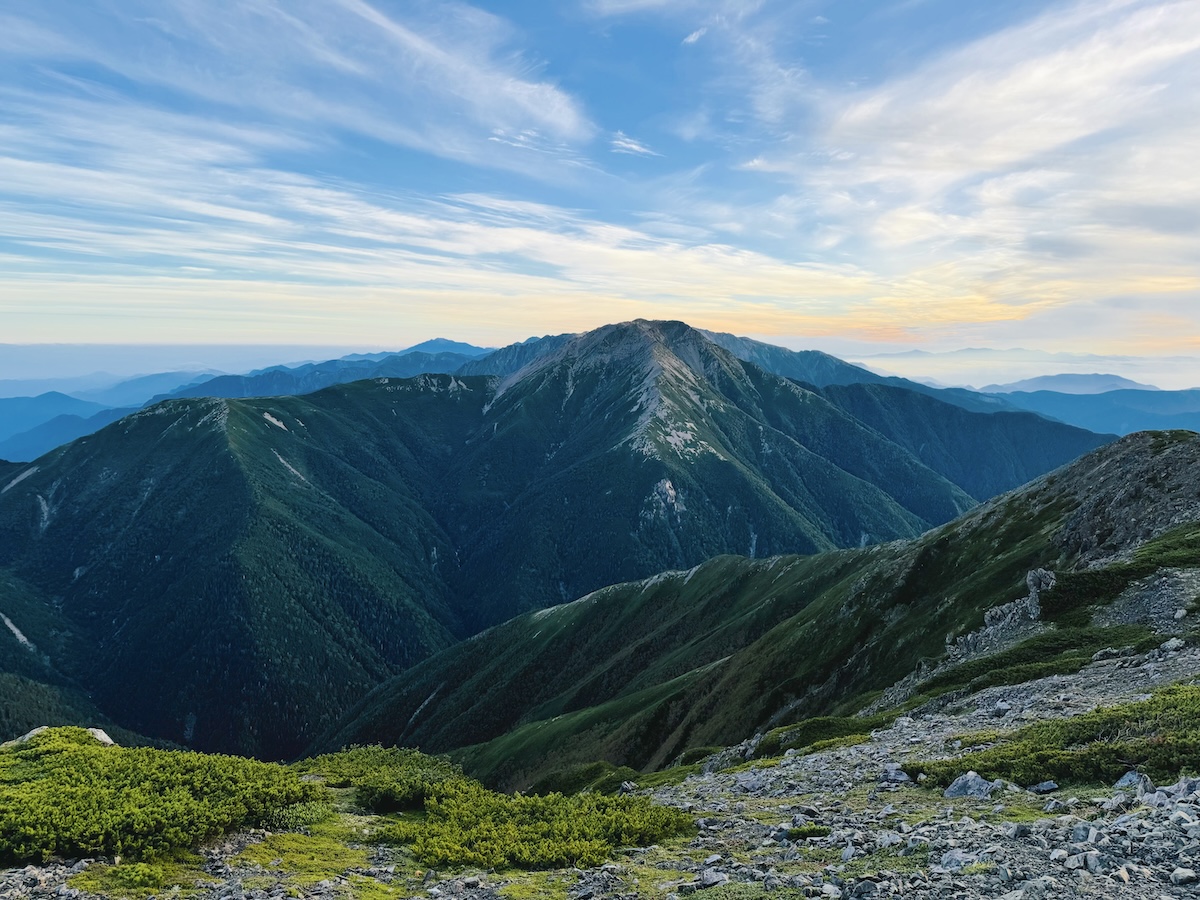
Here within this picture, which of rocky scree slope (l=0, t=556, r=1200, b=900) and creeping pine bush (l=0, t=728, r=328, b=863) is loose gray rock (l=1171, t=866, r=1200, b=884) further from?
creeping pine bush (l=0, t=728, r=328, b=863)

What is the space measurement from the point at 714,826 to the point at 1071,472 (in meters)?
98.4

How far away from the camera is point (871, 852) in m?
18.2

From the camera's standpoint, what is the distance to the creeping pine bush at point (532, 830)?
22.5 meters

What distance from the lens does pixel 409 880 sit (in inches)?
848

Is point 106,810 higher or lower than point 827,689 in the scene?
higher

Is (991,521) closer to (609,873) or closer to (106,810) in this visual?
(609,873)

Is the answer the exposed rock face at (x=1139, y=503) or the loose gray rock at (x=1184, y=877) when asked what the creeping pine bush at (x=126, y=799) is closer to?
the loose gray rock at (x=1184, y=877)

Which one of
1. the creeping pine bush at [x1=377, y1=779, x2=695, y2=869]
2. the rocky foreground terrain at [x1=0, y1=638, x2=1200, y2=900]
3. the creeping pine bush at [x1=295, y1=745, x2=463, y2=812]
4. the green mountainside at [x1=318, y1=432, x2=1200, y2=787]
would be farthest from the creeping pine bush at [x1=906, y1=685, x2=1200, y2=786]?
the creeping pine bush at [x1=295, y1=745, x2=463, y2=812]

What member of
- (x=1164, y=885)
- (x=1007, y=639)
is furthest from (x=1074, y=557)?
(x=1164, y=885)

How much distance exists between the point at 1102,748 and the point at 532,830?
20647mm

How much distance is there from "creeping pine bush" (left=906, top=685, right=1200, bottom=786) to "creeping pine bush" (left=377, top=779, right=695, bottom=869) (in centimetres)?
1164

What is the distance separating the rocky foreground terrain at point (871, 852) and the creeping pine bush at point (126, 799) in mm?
913

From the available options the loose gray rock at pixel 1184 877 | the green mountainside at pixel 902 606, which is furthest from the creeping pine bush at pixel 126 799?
the green mountainside at pixel 902 606

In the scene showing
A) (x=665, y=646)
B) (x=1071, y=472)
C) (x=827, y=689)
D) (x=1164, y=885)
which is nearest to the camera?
(x=1164, y=885)
